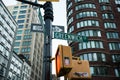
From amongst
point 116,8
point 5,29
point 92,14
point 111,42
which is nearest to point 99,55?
point 111,42

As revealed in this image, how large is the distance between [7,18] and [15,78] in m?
18.8

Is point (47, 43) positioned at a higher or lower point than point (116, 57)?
lower

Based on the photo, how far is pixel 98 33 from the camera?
43.0 meters

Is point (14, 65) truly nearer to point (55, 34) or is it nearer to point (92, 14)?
point (92, 14)

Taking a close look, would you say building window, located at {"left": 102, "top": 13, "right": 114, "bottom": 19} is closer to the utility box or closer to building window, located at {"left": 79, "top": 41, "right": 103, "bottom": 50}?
building window, located at {"left": 79, "top": 41, "right": 103, "bottom": 50}

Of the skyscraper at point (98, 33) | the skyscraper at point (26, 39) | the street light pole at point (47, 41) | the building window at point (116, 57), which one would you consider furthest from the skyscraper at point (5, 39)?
the street light pole at point (47, 41)

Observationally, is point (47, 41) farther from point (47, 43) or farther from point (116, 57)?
point (116, 57)

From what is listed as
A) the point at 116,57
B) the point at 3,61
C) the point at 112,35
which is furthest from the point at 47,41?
the point at 3,61

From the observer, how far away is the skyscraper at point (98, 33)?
38.2m

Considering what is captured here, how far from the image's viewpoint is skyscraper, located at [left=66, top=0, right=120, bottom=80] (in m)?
38.2

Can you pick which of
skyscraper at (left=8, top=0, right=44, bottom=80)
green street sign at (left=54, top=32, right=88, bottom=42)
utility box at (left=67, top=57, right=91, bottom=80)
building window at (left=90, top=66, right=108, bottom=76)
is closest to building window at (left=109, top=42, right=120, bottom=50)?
building window at (left=90, top=66, right=108, bottom=76)

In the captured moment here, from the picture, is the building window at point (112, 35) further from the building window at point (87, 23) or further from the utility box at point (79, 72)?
the utility box at point (79, 72)

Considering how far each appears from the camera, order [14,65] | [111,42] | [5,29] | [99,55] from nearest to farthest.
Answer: [99,55], [111,42], [5,29], [14,65]

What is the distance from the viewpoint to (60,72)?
3.96 meters
